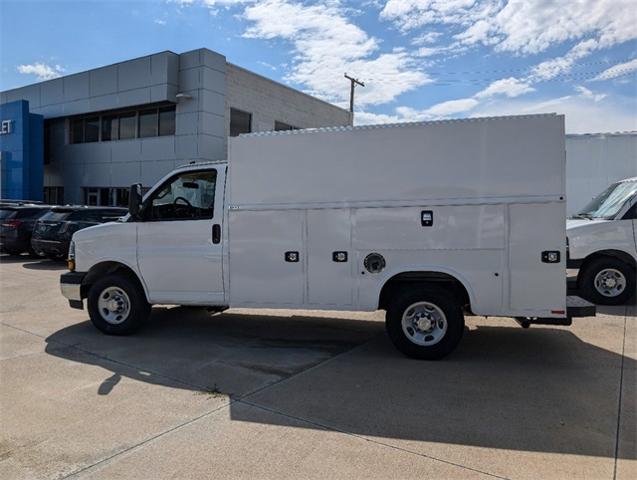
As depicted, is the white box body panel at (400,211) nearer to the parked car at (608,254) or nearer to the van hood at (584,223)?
the parked car at (608,254)

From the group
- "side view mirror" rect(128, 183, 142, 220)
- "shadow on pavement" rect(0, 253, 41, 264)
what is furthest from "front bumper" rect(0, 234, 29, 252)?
"side view mirror" rect(128, 183, 142, 220)

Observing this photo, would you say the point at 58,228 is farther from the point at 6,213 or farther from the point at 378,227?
the point at 378,227

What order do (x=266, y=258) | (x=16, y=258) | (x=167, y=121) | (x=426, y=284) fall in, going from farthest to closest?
(x=167, y=121)
(x=16, y=258)
(x=266, y=258)
(x=426, y=284)

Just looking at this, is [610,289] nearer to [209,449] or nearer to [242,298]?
Answer: [242,298]

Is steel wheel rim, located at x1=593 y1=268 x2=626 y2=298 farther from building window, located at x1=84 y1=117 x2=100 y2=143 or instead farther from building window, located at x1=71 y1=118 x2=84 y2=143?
building window, located at x1=71 y1=118 x2=84 y2=143

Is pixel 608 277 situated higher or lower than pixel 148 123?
lower

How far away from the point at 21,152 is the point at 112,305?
2444cm

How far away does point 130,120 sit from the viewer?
2477 centimetres

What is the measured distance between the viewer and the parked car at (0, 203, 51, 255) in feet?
53.8

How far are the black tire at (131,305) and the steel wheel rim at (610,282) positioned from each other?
7.61 m

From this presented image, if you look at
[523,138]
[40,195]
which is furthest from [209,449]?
[40,195]

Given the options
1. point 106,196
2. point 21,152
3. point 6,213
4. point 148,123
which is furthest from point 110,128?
point 6,213

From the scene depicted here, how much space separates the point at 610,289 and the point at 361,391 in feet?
20.7

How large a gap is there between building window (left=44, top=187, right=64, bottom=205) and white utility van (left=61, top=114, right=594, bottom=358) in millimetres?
25168
